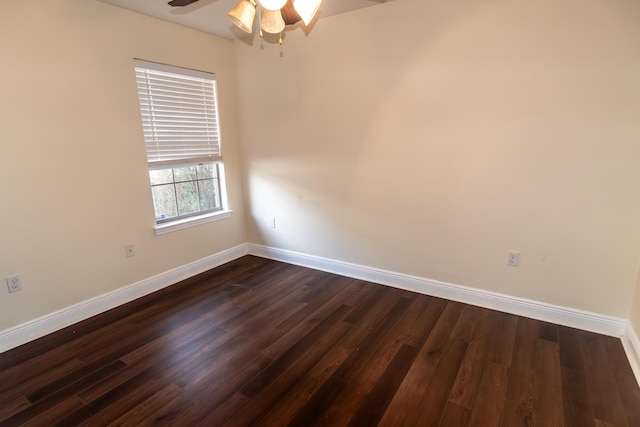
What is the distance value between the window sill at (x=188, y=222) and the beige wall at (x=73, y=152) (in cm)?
8

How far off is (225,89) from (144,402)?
302 centimetres

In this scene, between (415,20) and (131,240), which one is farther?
(131,240)

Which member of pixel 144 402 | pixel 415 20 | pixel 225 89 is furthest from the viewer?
pixel 225 89

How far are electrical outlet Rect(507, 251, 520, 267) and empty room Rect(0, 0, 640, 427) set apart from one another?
51mm

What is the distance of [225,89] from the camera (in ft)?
11.9

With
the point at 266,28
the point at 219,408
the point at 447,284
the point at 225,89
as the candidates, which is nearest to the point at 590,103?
the point at 447,284

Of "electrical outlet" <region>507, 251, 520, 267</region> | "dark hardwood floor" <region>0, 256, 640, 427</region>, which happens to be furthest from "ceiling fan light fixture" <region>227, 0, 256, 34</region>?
"electrical outlet" <region>507, 251, 520, 267</region>

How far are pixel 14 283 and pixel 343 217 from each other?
2632 mm

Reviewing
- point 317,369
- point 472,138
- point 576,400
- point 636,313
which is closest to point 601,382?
point 576,400

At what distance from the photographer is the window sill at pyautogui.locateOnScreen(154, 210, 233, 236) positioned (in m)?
3.14

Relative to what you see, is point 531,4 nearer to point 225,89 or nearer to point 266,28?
point 266,28

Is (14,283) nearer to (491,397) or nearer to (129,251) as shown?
(129,251)

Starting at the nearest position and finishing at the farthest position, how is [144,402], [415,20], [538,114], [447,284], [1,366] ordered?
[144,402] → [1,366] → [538,114] → [415,20] → [447,284]

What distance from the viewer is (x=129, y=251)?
9.59ft
